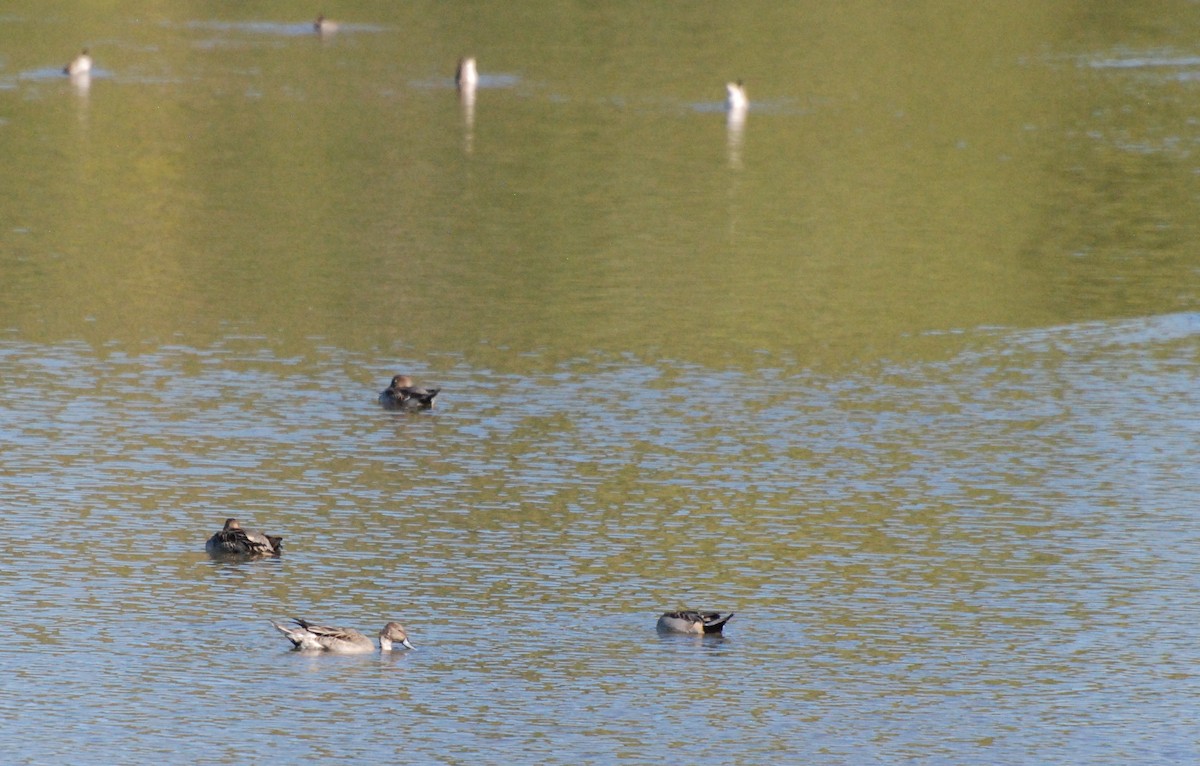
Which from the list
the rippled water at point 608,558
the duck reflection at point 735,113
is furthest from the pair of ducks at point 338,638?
the duck reflection at point 735,113

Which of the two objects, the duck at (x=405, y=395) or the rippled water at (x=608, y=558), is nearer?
the rippled water at (x=608, y=558)

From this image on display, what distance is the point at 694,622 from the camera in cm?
2302

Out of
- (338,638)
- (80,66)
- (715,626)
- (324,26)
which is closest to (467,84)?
(80,66)

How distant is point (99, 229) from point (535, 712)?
31397 millimetres

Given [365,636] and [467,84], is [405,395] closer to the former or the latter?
[365,636]

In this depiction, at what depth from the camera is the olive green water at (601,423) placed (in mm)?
21719

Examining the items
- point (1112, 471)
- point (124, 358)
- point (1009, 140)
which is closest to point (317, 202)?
point (124, 358)

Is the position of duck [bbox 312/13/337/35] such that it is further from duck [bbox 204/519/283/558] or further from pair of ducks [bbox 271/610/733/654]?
pair of ducks [bbox 271/610/733/654]

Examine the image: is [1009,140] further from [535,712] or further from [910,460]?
[535,712]

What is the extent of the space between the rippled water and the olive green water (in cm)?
8

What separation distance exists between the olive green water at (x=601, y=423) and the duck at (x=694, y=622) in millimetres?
279

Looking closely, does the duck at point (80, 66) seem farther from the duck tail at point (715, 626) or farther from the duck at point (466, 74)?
the duck tail at point (715, 626)

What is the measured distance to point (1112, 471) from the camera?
101ft

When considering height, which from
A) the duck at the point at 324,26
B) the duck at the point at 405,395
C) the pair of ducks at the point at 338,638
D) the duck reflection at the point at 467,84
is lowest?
the pair of ducks at the point at 338,638
